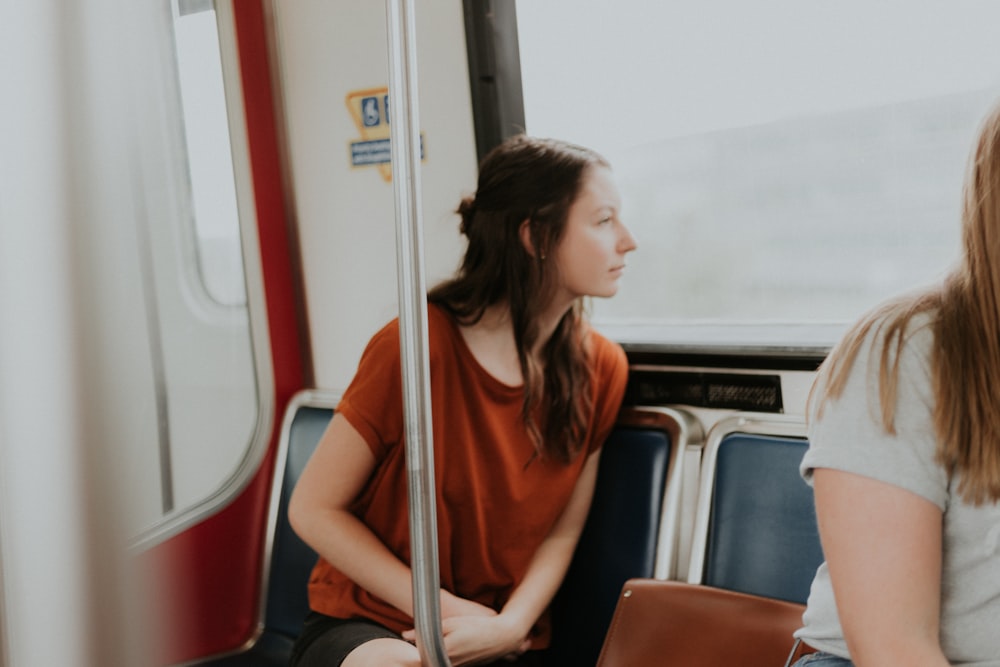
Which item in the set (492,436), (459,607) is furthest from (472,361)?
(459,607)

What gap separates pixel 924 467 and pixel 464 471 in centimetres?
73

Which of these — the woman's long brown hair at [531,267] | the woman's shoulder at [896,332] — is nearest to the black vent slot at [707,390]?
the woman's long brown hair at [531,267]

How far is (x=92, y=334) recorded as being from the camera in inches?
34.1

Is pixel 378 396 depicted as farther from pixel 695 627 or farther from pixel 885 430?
pixel 695 627

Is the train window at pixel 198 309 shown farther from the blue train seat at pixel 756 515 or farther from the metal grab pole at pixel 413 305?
the blue train seat at pixel 756 515

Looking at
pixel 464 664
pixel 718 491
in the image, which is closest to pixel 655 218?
pixel 718 491

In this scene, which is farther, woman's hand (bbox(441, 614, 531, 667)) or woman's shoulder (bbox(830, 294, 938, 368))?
woman's hand (bbox(441, 614, 531, 667))

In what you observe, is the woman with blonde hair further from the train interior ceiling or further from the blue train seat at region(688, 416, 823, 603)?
the blue train seat at region(688, 416, 823, 603)

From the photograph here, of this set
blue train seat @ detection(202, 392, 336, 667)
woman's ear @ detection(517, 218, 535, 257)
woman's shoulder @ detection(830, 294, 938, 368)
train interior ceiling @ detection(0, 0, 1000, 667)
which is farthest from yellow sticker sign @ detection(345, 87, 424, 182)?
woman's shoulder @ detection(830, 294, 938, 368)

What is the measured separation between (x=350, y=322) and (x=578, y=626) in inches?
39.8

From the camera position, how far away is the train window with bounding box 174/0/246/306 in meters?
1.08

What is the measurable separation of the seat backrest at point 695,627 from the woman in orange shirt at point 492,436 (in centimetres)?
15

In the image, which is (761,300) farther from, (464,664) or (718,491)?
(464,664)

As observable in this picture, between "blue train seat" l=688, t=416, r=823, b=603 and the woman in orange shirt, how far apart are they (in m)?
0.24
